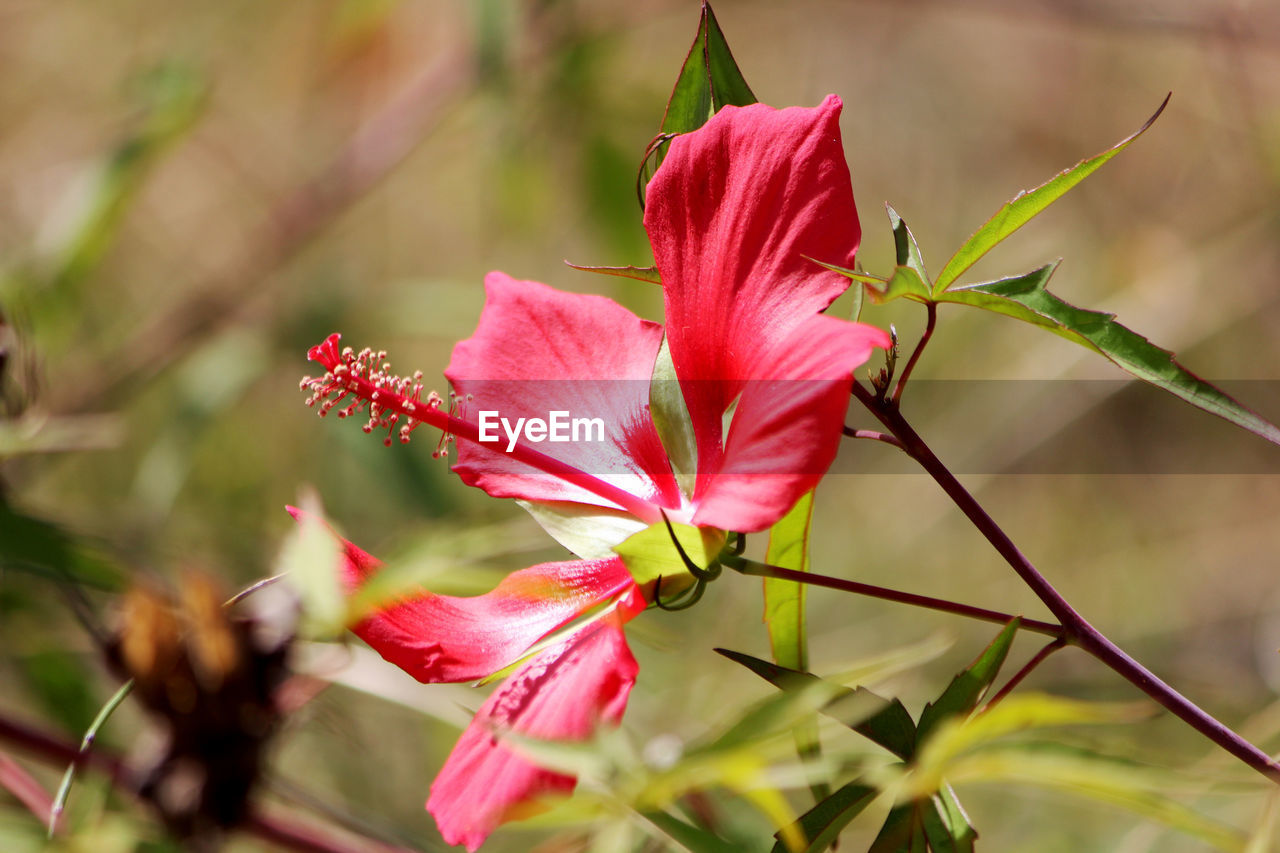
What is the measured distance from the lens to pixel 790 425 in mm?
345

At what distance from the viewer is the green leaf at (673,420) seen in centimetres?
43

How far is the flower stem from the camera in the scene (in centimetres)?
36

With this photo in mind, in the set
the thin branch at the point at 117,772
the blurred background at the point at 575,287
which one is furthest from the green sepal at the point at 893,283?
the thin branch at the point at 117,772

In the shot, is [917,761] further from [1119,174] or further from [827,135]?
[1119,174]

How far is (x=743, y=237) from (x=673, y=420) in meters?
0.08

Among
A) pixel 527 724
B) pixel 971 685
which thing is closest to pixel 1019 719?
pixel 971 685

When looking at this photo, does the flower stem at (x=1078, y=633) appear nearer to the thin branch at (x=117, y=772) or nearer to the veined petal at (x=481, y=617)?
the veined petal at (x=481, y=617)

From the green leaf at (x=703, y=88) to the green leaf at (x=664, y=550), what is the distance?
15cm

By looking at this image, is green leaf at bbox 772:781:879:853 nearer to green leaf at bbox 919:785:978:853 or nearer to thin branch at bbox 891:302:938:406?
green leaf at bbox 919:785:978:853

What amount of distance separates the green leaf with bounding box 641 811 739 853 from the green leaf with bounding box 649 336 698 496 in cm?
14

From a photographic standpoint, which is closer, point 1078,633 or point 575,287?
point 1078,633

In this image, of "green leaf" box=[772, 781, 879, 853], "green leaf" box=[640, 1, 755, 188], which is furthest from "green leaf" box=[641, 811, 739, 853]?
"green leaf" box=[640, 1, 755, 188]

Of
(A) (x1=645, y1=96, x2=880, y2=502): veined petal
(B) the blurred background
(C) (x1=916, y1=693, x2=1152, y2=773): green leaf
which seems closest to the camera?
(C) (x1=916, y1=693, x2=1152, y2=773): green leaf

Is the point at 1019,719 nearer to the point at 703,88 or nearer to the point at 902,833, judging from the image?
the point at 902,833
